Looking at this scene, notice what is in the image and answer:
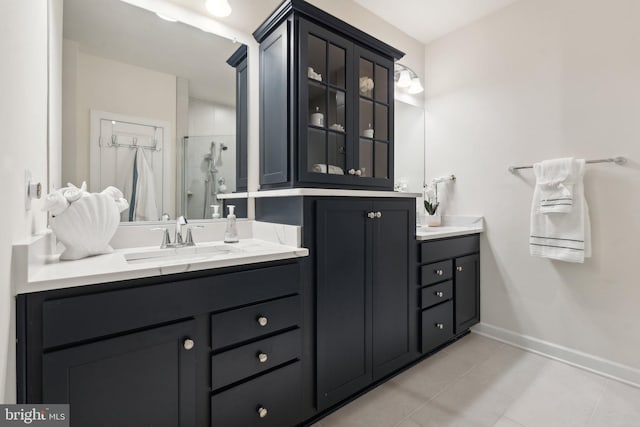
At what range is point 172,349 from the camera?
1.03 meters

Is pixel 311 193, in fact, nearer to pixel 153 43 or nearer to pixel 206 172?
pixel 206 172

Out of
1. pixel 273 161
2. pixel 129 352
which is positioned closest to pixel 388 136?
pixel 273 161

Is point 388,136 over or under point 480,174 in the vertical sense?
over

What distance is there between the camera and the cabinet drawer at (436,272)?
201 centimetres

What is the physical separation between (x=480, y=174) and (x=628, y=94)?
98 centimetres

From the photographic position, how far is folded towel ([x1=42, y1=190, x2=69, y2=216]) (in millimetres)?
1018

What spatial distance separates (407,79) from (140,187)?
7.60 ft

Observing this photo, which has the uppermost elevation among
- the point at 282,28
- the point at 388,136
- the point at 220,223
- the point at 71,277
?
the point at 282,28

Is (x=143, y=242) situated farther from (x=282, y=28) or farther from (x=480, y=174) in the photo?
(x=480, y=174)

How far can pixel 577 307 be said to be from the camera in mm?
2043

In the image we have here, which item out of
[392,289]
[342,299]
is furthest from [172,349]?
[392,289]

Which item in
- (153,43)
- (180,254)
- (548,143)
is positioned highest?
(153,43)

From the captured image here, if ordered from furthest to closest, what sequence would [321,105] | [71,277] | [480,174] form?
[480,174] < [321,105] < [71,277]

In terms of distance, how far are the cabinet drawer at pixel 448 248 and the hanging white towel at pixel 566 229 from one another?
440 mm
